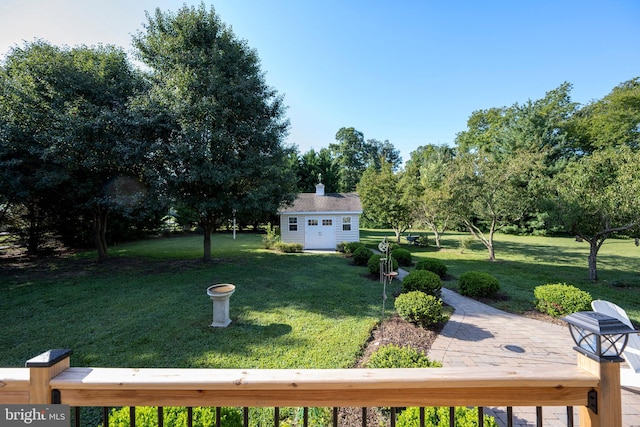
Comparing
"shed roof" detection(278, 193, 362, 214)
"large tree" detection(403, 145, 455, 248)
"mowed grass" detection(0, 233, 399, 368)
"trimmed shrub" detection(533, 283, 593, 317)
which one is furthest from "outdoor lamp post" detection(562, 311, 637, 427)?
"shed roof" detection(278, 193, 362, 214)

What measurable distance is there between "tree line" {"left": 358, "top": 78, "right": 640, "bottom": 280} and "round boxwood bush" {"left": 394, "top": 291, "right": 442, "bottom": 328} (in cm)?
651

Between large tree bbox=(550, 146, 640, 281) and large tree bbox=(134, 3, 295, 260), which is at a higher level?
large tree bbox=(134, 3, 295, 260)

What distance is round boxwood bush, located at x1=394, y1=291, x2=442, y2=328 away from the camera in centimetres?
477

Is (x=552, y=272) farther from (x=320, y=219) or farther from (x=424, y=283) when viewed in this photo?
(x=320, y=219)

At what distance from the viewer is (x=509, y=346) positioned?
13.7 ft

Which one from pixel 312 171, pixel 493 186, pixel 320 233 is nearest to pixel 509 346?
pixel 493 186

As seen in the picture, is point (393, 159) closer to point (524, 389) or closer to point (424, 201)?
point (424, 201)

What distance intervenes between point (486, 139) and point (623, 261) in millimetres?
22335

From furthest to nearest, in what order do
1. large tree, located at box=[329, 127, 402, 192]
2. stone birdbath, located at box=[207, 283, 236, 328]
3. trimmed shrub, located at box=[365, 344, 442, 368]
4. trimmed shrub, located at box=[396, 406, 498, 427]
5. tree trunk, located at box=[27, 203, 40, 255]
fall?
large tree, located at box=[329, 127, 402, 192], tree trunk, located at box=[27, 203, 40, 255], stone birdbath, located at box=[207, 283, 236, 328], trimmed shrub, located at box=[365, 344, 442, 368], trimmed shrub, located at box=[396, 406, 498, 427]

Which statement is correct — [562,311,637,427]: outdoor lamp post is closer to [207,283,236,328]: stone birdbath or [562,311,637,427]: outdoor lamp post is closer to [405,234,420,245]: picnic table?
[207,283,236,328]: stone birdbath

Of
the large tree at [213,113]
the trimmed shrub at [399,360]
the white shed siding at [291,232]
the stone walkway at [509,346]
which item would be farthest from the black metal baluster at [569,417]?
the white shed siding at [291,232]

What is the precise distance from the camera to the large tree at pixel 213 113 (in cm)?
845

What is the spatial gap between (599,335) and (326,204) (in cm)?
1528

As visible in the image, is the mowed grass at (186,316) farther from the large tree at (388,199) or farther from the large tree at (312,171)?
the large tree at (312,171)
